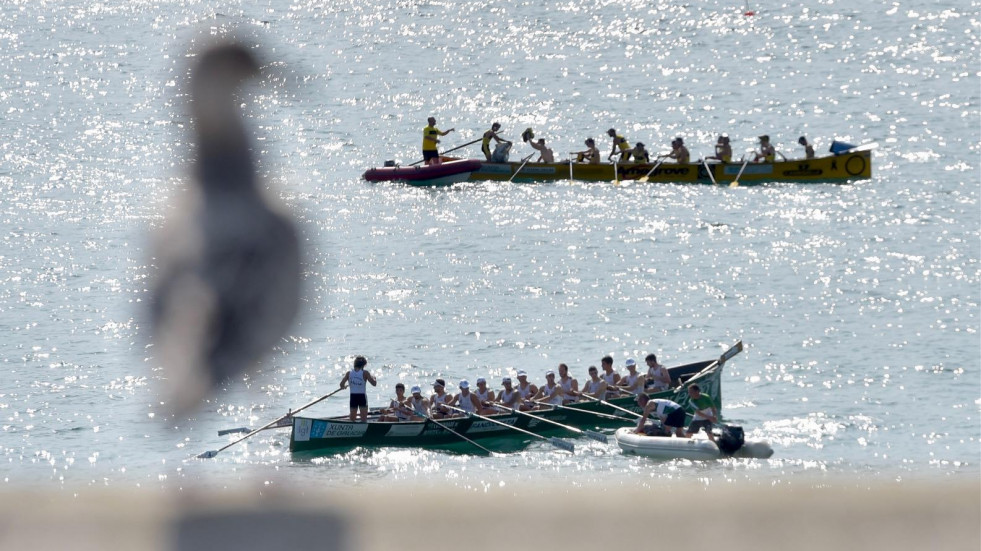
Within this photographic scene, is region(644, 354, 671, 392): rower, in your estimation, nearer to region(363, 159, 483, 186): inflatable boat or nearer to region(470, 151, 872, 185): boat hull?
region(470, 151, 872, 185): boat hull

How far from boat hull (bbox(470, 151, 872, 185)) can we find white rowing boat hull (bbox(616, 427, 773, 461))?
20.9 meters

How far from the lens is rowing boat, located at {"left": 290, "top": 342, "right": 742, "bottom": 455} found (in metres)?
21.5

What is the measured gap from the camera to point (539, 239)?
1501 inches

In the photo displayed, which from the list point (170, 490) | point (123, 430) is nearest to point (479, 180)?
point (123, 430)

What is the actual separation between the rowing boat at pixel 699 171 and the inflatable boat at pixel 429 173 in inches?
20.3

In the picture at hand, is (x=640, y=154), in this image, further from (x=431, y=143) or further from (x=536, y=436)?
(x=536, y=436)

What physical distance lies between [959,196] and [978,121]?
11887 millimetres

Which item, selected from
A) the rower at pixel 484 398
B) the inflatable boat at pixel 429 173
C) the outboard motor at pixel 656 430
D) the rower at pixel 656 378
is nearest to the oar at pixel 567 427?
the rower at pixel 484 398

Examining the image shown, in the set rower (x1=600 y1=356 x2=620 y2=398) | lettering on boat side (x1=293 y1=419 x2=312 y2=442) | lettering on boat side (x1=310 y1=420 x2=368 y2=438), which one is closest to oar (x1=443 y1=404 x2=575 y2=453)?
lettering on boat side (x1=310 y1=420 x2=368 y2=438)

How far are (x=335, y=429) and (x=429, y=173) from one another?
21.9m

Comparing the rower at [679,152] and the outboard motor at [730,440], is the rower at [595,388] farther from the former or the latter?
the rower at [679,152]

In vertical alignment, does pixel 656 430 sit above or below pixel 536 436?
above

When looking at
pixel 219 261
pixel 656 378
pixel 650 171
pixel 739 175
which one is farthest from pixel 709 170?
pixel 219 261

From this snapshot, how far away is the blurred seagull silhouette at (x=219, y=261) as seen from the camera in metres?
6.15
